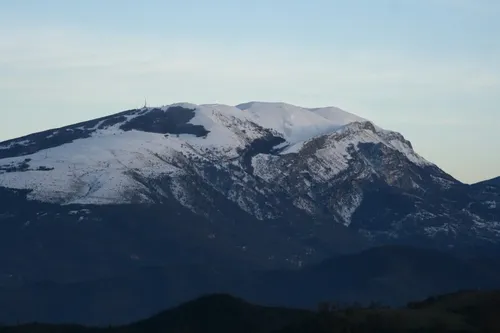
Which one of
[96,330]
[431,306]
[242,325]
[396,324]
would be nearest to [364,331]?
[396,324]

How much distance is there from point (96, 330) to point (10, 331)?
344 inches

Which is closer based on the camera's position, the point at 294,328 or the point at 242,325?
the point at 294,328

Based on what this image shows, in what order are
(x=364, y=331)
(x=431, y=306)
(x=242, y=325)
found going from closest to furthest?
(x=364, y=331), (x=431, y=306), (x=242, y=325)

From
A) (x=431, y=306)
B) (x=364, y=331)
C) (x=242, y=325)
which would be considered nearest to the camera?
(x=364, y=331)

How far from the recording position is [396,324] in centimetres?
11750

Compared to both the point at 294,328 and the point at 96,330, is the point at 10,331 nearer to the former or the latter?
the point at 96,330

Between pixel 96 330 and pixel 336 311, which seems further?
pixel 96 330

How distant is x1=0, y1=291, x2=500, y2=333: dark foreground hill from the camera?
11750cm

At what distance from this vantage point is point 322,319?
120 meters

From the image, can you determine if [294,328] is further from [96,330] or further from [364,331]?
[96,330]

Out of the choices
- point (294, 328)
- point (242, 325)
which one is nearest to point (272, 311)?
point (242, 325)

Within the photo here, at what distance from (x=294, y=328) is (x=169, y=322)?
1785 cm

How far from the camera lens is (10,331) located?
445 feet

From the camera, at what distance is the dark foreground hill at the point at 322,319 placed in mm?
117500
